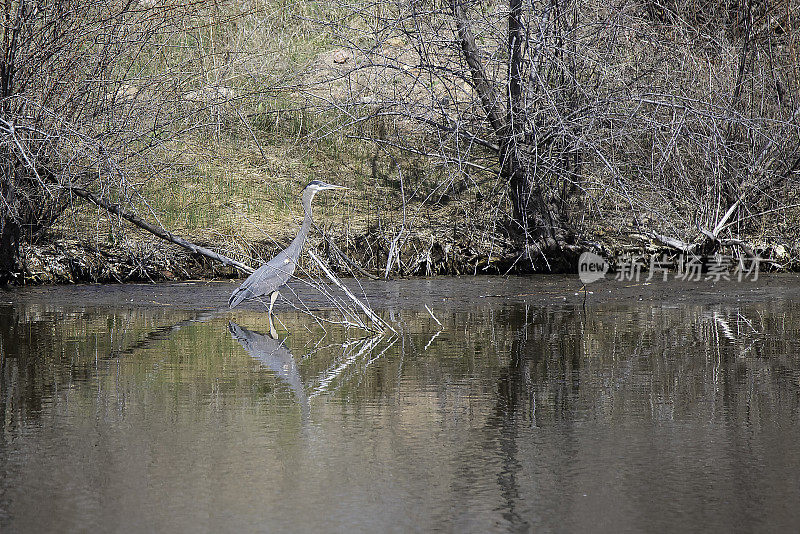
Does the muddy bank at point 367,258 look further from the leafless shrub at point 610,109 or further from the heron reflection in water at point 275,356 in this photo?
the heron reflection in water at point 275,356

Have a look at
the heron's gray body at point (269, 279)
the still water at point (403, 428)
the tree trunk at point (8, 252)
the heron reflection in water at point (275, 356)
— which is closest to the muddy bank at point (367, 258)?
the tree trunk at point (8, 252)

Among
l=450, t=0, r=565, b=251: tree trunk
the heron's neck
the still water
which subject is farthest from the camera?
l=450, t=0, r=565, b=251: tree trunk

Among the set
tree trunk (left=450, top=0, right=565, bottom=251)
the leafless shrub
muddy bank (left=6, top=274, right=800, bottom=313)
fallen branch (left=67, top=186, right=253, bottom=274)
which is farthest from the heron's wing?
tree trunk (left=450, top=0, right=565, bottom=251)

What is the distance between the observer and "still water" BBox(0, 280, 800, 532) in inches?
177

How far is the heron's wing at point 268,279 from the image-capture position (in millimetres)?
9648

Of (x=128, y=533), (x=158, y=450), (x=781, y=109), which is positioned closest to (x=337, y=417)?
(x=158, y=450)

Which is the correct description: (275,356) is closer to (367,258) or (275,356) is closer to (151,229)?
(151,229)

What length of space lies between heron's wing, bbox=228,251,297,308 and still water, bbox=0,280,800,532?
352mm

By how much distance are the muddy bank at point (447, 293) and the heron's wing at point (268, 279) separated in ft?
3.37

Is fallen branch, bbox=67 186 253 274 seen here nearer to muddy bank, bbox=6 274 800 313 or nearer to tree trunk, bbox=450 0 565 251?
muddy bank, bbox=6 274 800 313

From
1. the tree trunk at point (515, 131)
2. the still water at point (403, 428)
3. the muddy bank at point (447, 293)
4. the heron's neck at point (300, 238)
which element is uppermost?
the tree trunk at point (515, 131)

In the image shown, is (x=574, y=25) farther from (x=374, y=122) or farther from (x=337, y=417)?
(x=337, y=417)

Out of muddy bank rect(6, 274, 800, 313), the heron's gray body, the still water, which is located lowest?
the still water

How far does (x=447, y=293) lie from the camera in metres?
11.8
